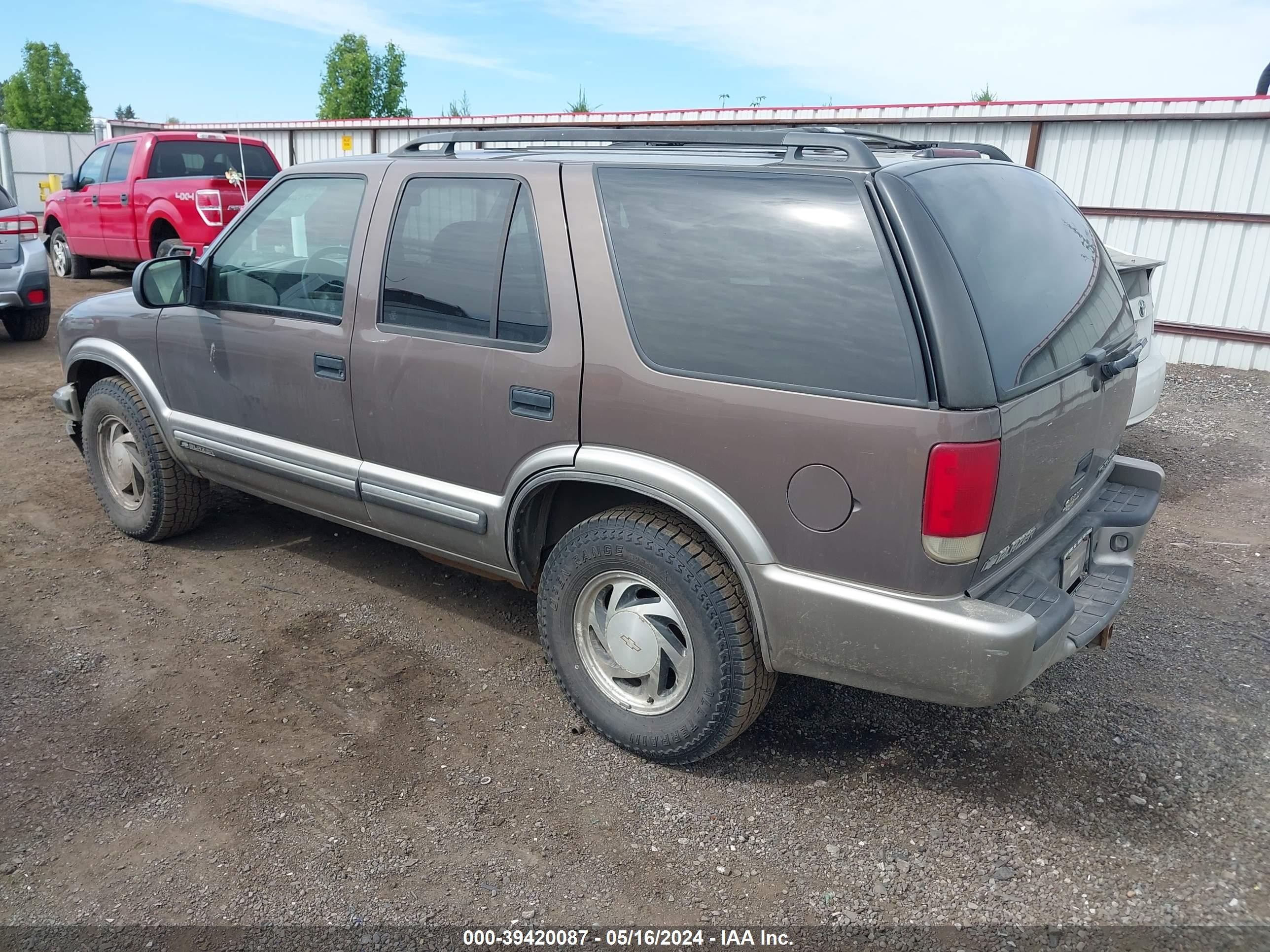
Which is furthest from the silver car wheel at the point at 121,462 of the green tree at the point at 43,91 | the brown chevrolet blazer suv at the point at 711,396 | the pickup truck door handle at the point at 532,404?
the green tree at the point at 43,91

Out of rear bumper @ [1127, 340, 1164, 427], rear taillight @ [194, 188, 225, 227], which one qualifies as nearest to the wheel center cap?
rear bumper @ [1127, 340, 1164, 427]

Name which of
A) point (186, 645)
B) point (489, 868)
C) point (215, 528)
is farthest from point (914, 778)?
point (215, 528)

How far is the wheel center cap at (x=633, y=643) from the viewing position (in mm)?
3172

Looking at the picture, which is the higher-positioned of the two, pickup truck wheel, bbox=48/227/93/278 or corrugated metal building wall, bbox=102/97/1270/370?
corrugated metal building wall, bbox=102/97/1270/370

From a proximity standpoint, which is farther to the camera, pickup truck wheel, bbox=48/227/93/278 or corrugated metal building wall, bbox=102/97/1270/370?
pickup truck wheel, bbox=48/227/93/278

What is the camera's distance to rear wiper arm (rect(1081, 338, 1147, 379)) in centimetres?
304

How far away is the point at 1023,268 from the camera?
2947 mm

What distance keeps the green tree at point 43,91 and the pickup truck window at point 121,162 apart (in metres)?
40.7

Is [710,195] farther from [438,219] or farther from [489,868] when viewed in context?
[489,868]

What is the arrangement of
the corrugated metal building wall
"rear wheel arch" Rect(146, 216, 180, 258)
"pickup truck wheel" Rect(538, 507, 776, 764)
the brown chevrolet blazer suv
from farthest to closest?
"rear wheel arch" Rect(146, 216, 180, 258) < the corrugated metal building wall < "pickup truck wheel" Rect(538, 507, 776, 764) < the brown chevrolet blazer suv

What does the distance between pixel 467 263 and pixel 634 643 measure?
146 cm

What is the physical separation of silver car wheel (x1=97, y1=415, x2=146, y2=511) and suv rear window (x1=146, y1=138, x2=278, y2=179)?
308 inches

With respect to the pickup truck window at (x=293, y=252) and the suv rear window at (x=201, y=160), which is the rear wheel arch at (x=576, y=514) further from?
the suv rear window at (x=201, y=160)

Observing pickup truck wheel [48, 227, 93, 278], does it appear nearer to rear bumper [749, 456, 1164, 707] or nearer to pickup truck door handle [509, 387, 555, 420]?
pickup truck door handle [509, 387, 555, 420]
